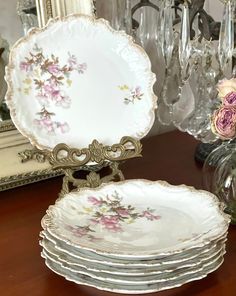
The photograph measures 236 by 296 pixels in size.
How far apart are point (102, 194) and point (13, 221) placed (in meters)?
0.14

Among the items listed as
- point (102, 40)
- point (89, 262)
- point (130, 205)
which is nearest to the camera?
point (89, 262)

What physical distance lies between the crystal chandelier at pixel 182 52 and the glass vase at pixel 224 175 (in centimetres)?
18

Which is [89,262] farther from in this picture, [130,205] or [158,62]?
[158,62]

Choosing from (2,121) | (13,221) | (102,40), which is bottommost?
(13,221)

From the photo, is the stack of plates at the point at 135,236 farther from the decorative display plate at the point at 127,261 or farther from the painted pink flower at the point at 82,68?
the painted pink flower at the point at 82,68

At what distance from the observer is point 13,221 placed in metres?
0.88

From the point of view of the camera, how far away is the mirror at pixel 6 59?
958 millimetres

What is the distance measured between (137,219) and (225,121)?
18 cm

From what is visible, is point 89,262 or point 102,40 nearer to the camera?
point 89,262

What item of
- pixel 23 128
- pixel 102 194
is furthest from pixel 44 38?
pixel 102 194

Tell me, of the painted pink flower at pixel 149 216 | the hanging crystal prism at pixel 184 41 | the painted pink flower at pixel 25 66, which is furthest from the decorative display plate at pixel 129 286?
the hanging crystal prism at pixel 184 41

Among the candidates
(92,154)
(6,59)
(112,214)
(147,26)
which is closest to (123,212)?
(112,214)

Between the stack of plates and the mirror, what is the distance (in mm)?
176

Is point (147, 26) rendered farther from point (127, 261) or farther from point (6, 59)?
point (127, 261)
